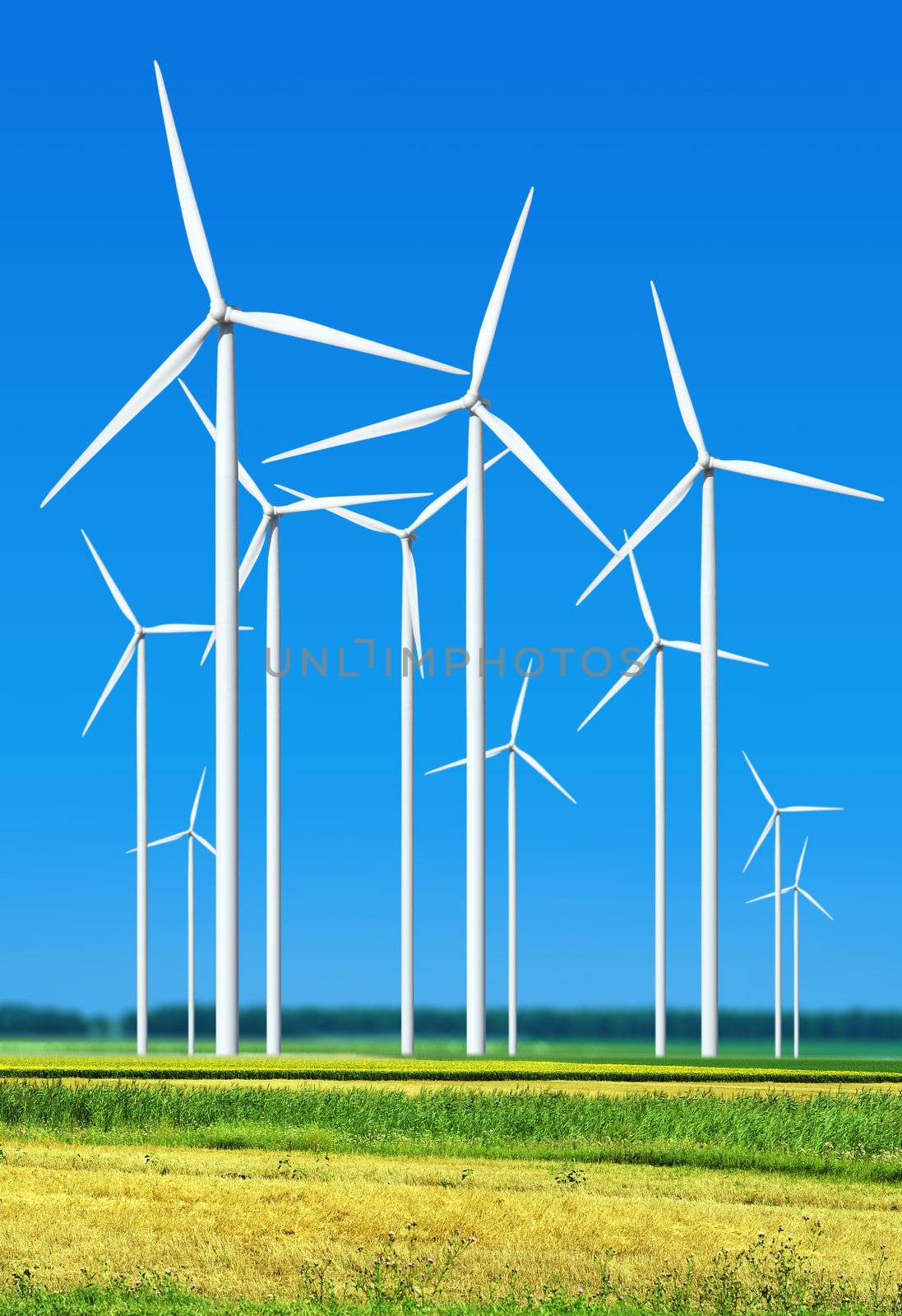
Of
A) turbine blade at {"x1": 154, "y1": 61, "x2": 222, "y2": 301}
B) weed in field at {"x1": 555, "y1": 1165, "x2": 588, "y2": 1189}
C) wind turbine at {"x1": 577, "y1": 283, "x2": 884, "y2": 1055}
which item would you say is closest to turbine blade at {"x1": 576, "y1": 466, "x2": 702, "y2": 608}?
wind turbine at {"x1": 577, "y1": 283, "x2": 884, "y2": 1055}

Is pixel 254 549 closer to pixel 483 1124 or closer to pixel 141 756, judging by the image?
pixel 141 756

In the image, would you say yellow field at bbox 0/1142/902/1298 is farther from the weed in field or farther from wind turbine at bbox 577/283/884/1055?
wind turbine at bbox 577/283/884/1055

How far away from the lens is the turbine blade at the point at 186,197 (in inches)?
2493

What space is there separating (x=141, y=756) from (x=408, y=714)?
13102 millimetres

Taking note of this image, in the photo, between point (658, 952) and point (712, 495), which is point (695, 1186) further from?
point (658, 952)

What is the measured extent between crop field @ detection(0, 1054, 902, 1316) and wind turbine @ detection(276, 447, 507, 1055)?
80.0ft

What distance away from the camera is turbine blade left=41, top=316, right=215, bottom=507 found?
60688 millimetres

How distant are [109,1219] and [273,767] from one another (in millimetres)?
41402

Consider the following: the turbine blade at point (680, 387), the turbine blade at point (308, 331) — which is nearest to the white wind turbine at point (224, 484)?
the turbine blade at point (308, 331)

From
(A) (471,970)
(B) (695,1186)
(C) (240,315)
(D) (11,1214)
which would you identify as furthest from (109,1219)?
(C) (240,315)

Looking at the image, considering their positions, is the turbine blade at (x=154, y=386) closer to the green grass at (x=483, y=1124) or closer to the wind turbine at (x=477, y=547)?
the wind turbine at (x=477, y=547)

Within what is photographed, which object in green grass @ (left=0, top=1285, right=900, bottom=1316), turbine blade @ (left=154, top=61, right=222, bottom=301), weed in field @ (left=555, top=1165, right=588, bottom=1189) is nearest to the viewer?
green grass @ (left=0, top=1285, right=900, bottom=1316)

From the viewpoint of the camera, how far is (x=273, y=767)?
69.4 m

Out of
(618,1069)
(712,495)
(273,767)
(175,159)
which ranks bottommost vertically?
(618,1069)
